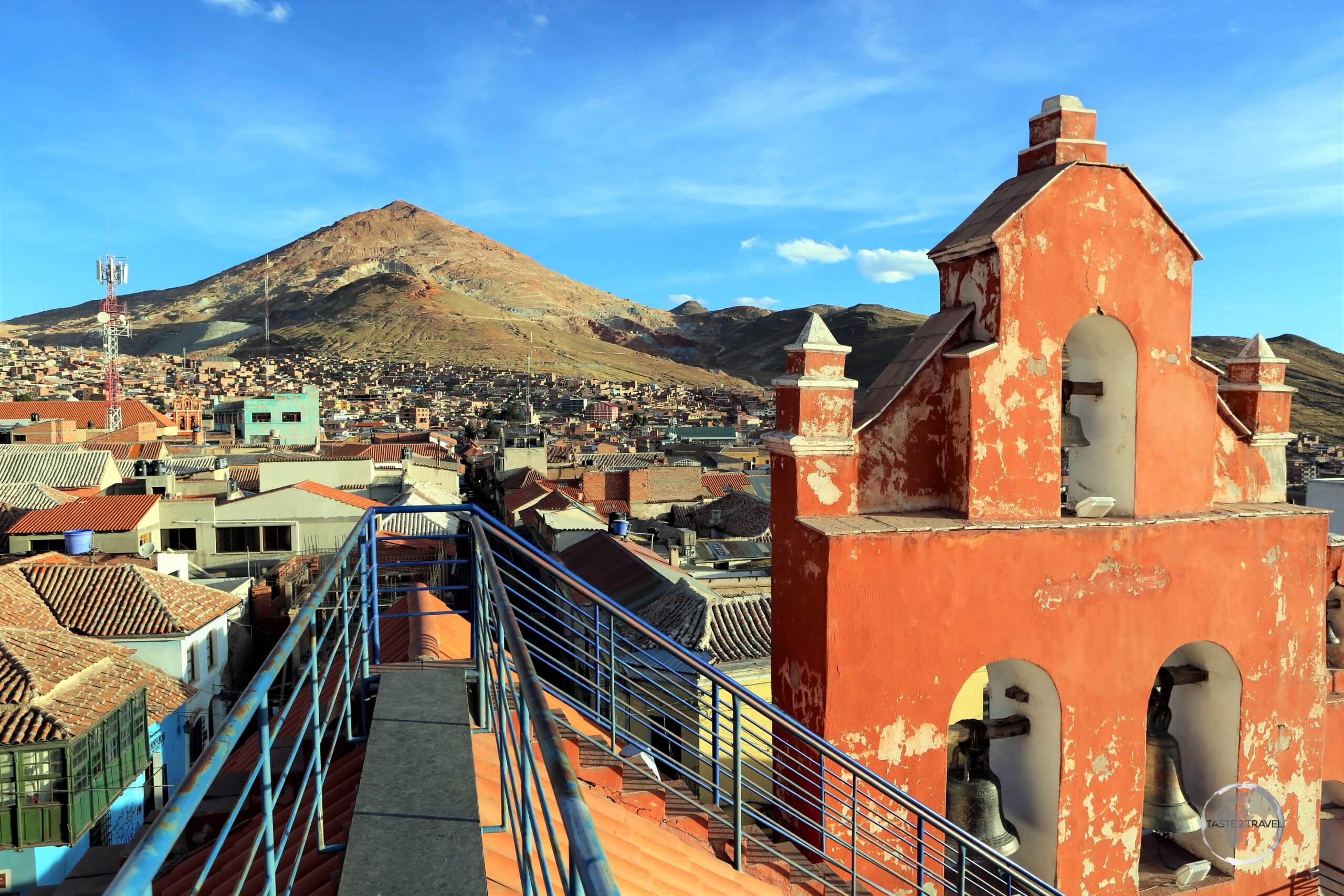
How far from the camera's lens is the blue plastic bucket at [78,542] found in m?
22.6

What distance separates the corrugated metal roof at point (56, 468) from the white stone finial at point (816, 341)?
33.0 meters

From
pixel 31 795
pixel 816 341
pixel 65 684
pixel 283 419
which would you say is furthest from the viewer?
pixel 283 419

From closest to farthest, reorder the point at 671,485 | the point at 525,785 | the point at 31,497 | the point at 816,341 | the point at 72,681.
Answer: the point at 525,785, the point at 816,341, the point at 72,681, the point at 31,497, the point at 671,485

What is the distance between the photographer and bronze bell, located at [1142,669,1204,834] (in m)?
4.88

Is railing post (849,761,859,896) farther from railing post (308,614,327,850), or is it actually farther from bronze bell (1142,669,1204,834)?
railing post (308,614,327,850)

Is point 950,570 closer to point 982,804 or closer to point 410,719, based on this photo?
point 982,804

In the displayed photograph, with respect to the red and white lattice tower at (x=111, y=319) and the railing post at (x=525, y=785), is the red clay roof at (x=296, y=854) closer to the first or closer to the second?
the railing post at (x=525, y=785)

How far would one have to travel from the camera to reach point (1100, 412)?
5074 millimetres

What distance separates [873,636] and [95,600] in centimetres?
1848

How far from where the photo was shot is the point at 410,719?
3543 mm


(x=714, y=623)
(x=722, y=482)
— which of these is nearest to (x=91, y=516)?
(x=714, y=623)

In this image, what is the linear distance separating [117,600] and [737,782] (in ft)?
60.4

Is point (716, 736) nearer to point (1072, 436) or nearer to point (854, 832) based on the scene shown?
point (854, 832)

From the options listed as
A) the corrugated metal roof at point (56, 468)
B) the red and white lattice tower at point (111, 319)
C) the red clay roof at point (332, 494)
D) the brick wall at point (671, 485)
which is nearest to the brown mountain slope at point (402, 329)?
the red and white lattice tower at point (111, 319)
